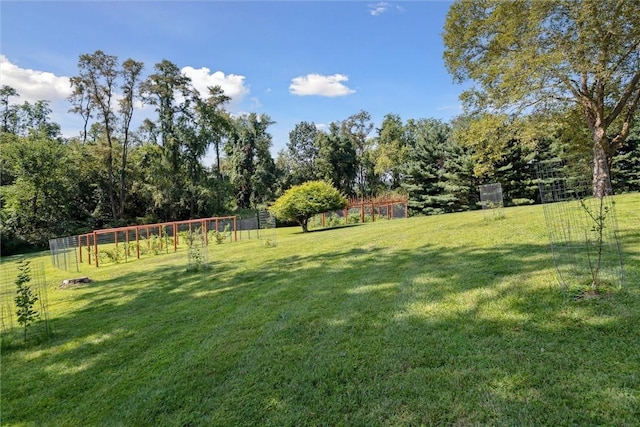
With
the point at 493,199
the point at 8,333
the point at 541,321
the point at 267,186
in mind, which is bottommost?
the point at 8,333

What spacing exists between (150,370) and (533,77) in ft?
38.9

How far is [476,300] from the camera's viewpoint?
3.43 m

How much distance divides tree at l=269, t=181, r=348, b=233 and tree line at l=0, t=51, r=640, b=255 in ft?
24.4

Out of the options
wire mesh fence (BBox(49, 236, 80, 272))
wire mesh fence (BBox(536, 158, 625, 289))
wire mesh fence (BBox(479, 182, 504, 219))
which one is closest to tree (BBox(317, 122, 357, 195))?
wire mesh fence (BBox(479, 182, 504, 219))

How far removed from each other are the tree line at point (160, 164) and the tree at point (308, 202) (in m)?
7.44

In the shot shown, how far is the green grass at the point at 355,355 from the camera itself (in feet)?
6.59

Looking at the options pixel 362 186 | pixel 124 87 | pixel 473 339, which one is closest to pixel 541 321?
pixel 473 339

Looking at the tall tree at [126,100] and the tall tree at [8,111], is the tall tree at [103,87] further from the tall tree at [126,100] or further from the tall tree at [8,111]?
the tall tree at [8,111]

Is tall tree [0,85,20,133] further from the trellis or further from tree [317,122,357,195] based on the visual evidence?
tree [317,122,357,195]

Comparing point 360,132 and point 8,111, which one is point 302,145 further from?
point 8,111

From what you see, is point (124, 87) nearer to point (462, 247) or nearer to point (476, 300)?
point (462, 247)

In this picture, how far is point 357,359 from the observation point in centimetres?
262

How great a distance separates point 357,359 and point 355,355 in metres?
0.06

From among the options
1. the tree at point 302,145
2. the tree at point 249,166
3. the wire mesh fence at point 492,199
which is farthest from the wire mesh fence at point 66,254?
the tree at point 302,145
